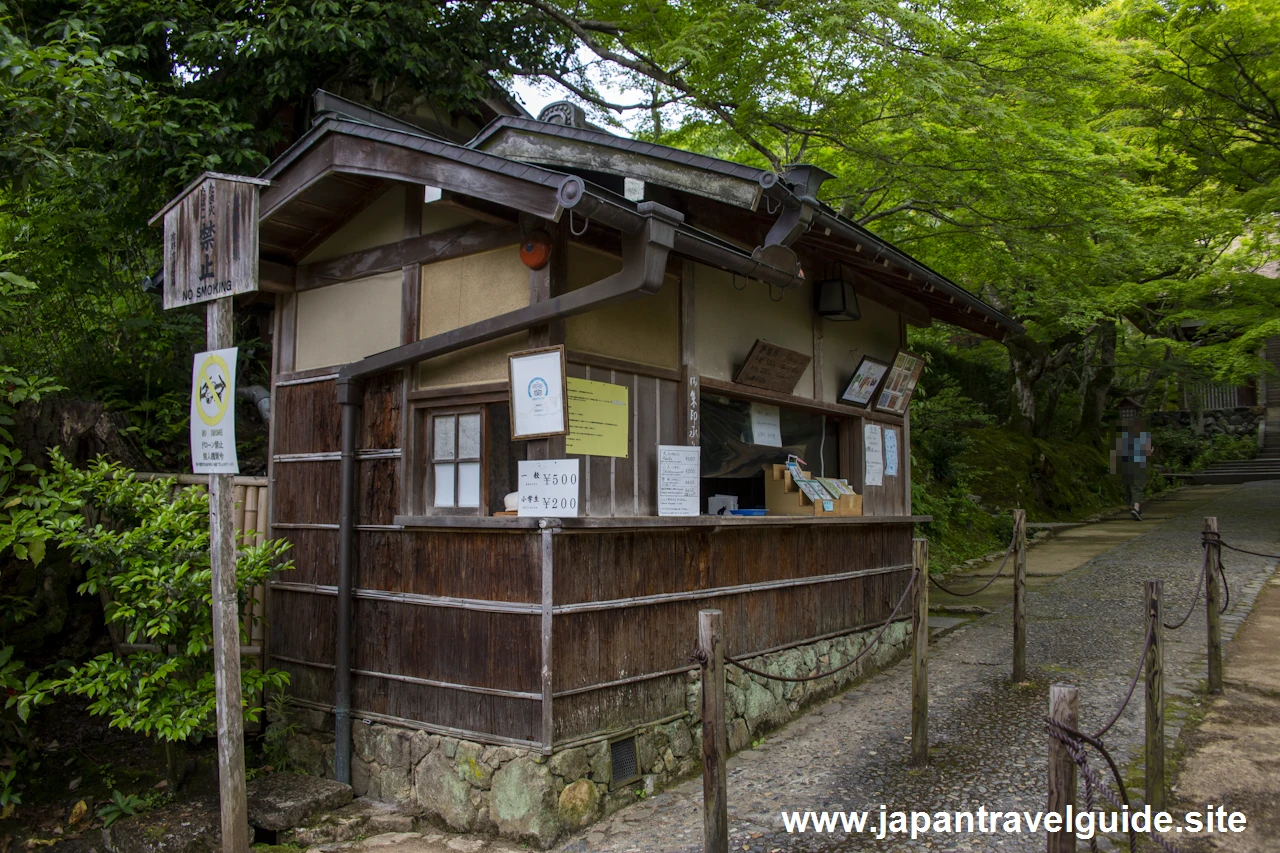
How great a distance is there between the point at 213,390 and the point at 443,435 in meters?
1.90

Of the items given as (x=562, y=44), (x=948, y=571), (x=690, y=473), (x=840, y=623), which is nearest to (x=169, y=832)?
(x=690, y=473)

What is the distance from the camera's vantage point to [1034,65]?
11.8m

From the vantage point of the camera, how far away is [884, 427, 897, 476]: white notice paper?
10.3 metres

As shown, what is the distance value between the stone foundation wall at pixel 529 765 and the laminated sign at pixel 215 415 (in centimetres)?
262

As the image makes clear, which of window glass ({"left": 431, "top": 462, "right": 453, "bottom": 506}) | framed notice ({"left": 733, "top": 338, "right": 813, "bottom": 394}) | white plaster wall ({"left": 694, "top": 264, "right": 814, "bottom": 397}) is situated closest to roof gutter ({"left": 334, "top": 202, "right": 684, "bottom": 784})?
window glass ({"left": 431, "top": 462, "right": 453, "bottom": 506})

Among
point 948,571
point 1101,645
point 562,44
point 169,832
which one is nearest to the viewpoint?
point 169,832

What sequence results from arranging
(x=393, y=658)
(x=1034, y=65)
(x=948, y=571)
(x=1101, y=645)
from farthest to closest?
(x=948, y=571) < (x=1034, y=65) < (x=1101, y=645) < (x=393, y=658)

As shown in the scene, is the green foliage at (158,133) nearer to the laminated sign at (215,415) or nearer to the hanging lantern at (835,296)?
the laminated sign at (215,415)

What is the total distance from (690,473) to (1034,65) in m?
8.75

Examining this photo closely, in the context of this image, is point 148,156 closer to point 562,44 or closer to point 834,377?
point 562,44

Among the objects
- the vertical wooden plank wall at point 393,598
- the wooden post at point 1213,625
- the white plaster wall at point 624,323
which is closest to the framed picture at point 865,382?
the white plaster wall at point 624,323

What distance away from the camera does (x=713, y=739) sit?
15.0ft

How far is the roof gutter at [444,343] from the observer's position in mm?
5551

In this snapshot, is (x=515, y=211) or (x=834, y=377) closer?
(x=515, y=211)
